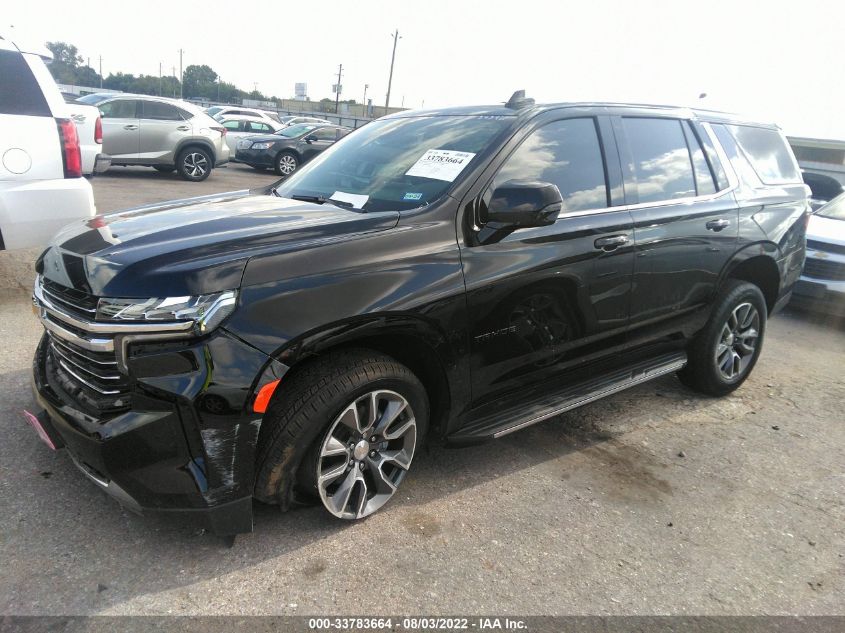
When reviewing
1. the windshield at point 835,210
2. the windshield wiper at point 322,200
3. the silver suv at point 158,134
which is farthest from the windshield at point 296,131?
the windshield wiper at point 322,200

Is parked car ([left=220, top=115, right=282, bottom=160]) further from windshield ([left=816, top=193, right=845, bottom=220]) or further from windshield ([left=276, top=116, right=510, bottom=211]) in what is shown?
windshield ([left=276, top=116, right=510, bottom=211])

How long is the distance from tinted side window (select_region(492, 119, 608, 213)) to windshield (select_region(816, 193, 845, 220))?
5604 mm

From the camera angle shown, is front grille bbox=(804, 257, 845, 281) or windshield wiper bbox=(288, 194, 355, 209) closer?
windshield wiper bbox=(288, 194, 355, 209)

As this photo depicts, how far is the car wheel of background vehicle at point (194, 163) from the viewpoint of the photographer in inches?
540

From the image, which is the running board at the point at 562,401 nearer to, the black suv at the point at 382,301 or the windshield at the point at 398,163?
the black suv at the point at 382,301

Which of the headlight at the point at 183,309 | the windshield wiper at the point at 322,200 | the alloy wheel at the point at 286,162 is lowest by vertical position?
the alloy wheel at the point at 286,162

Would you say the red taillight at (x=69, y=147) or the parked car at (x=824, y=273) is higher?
the red taillight at (x=69, y=147)

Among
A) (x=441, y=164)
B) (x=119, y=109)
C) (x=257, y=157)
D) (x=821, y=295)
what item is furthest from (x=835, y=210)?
(x=257, y=157)

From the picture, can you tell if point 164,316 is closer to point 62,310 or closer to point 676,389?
point 62,310

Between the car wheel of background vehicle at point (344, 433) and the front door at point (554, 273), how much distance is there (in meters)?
0.41

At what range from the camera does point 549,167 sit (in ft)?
10.6

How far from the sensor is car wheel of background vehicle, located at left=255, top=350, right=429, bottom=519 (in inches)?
95.1

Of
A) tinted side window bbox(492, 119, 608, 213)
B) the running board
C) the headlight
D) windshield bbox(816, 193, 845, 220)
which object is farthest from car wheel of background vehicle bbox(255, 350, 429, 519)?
windshield bbox(816, 193, 845, 220)

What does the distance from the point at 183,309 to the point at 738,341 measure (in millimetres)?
3777
